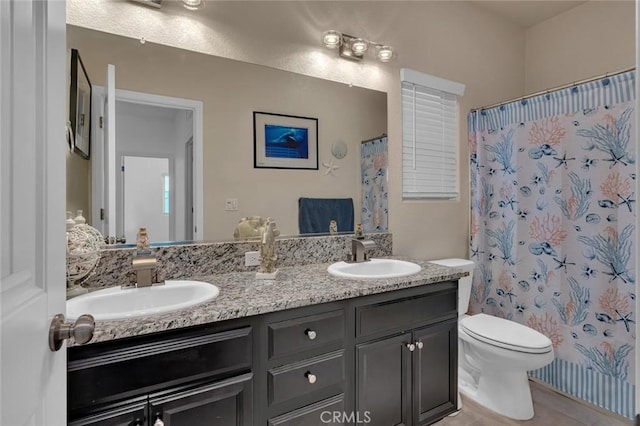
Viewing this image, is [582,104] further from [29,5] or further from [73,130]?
[73,130]

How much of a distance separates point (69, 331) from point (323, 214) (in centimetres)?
147

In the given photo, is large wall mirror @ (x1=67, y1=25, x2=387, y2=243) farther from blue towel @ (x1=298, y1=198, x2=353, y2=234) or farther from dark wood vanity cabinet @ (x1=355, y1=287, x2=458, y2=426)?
dark wood vanity cabinet @ (x1=355, y1=287, x2=458, y2=426)

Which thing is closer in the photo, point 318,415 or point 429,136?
point 318,415

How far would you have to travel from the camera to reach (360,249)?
1853 mm

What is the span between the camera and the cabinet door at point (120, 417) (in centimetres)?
89

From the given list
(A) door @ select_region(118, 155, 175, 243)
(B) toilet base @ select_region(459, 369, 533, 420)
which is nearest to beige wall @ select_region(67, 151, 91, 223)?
(A) door @ select_region(118, 155, 175, 243)

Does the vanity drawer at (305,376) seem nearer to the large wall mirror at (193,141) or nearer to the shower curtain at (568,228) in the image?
the large wall mirror at (193,141)

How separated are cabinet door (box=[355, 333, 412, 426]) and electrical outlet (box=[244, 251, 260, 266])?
0.65 m

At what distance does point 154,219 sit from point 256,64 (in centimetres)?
96

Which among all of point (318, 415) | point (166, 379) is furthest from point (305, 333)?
point (166, 379)

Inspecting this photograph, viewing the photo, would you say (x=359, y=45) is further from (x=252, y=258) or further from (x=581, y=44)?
(x=581, y=44)

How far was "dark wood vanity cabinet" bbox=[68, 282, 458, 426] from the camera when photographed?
932 millimetres

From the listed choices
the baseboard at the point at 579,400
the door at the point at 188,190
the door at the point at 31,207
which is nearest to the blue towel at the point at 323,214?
the door at the point at 188,190

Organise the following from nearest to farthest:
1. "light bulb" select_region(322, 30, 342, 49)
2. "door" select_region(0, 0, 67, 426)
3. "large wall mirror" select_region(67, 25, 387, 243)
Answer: "door" select_region(0, 0, 67, 426), "large wall mirror" select_region(67, 25, 387, 243), "light bulb" select_region(322, 30, 342, 49)
